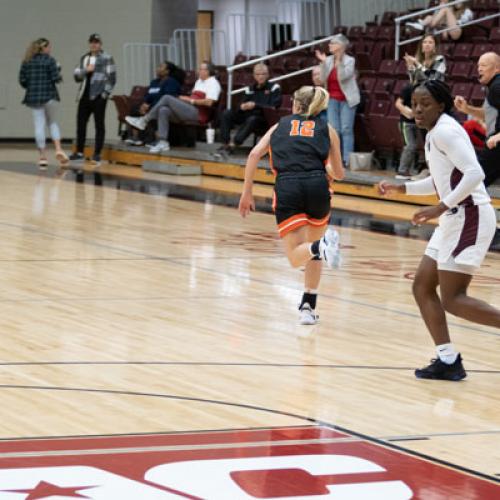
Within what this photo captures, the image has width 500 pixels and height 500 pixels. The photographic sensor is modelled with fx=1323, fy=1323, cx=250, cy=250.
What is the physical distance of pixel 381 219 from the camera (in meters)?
14.3

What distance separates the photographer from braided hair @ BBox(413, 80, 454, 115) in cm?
637

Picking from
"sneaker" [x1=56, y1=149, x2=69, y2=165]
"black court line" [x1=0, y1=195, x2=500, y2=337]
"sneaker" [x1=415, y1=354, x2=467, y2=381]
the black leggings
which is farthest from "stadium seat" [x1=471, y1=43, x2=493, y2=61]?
"sneaker" [x1=415, y1=354, x2=467, y2=381]

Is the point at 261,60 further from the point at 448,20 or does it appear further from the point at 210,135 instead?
the point at 448,20

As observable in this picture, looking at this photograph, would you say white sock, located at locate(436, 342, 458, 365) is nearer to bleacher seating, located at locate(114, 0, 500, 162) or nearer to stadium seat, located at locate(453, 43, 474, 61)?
bleacher seating, located at locate(114, 0, 500, 162)

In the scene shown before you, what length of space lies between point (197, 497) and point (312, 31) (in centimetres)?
1972

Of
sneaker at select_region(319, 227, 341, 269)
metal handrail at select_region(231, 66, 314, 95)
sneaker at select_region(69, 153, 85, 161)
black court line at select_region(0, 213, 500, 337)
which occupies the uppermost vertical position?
metal handrail at select_region(231, 66, 314, 95)

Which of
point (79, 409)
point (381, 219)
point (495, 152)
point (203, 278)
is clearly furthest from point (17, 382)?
point (381, 219)

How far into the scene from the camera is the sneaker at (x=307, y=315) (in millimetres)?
8055

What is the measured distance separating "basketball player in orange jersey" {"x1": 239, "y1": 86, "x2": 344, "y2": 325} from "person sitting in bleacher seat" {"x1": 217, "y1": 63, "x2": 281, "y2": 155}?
1001 centimetres

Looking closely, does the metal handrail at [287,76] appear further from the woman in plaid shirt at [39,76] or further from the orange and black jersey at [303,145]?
the orange and black jersey at [303,145]

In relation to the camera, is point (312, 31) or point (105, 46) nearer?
point (312, 31)

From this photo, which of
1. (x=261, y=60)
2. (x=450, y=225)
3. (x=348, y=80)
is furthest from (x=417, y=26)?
(x=450, y=225)

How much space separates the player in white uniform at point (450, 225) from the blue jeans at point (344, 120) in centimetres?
1045

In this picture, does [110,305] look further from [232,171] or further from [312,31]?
[312,31]
